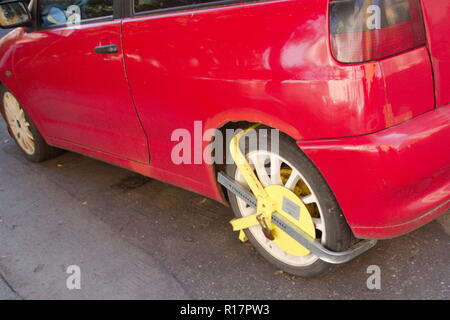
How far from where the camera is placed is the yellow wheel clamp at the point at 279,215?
7.67ft

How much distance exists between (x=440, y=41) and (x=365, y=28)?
0.38m

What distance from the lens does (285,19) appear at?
204cm

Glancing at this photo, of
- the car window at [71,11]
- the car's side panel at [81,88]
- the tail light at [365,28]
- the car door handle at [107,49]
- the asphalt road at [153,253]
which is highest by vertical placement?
the tail light at [365,28]

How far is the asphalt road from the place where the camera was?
8.32ft

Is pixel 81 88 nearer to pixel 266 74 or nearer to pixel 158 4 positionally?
pixel 158 4

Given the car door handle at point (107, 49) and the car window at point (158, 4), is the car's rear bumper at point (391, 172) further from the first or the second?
the car door handle at point (107, 49)

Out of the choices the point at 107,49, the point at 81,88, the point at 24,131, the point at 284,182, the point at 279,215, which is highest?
the point at 107,49

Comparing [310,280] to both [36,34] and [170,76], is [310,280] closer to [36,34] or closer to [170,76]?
[170,76]

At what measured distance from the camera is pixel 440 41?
208cm

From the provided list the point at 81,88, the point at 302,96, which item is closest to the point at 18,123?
the point at 81,88

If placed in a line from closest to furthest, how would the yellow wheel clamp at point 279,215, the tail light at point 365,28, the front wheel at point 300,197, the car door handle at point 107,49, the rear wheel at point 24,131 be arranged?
the tail light at point 365,28 < the front wheel at point 300,197 < the yellow wheel clamp at point 279,215 < the car door handle at point 107,49 < the rear wheel at point 24,131

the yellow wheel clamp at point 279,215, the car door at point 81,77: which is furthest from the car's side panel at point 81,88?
the yellow wheel clamp at point 279,215

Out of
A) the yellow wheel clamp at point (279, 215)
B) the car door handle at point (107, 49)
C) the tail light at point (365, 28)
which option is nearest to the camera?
the tail light at point (365, 28)
